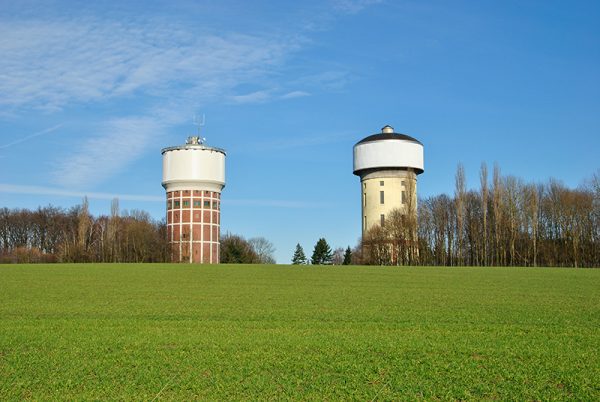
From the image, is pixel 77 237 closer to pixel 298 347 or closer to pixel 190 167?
pixel 190 167

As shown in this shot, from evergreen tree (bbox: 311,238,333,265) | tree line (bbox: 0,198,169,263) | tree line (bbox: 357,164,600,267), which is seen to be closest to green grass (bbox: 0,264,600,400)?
tree line (bbox: 357,164,600,267)

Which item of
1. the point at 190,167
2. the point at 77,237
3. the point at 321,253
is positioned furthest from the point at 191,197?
the point at 321,253

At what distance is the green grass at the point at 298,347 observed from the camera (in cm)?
702

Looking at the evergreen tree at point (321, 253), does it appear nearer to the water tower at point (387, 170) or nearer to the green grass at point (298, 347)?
the water tower at point (387, 170)

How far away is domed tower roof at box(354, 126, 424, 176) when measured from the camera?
58594mm

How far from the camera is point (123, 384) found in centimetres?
717

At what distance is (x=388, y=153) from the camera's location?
5856 cm

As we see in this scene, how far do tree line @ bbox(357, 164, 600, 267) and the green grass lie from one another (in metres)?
39.4

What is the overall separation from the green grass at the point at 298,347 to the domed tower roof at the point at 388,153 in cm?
4101

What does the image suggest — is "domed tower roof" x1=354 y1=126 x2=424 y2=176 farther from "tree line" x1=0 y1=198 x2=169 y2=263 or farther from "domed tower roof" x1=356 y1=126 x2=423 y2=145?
"tree line" x1=0 y1=198 x2=169 y2=263

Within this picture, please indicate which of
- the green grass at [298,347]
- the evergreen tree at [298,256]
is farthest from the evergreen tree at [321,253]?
the green grass at [298,347]

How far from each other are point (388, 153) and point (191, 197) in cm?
1991

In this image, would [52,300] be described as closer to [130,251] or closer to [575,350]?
[575,350]

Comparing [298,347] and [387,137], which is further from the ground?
[387,137]
